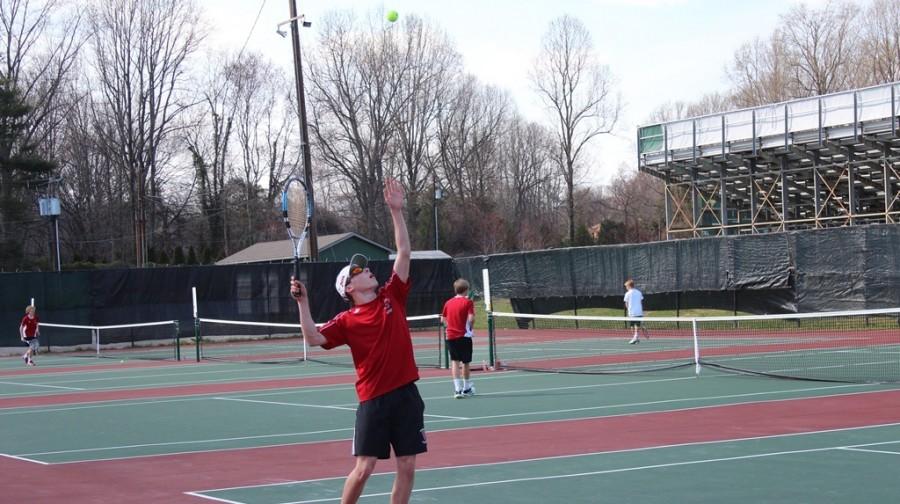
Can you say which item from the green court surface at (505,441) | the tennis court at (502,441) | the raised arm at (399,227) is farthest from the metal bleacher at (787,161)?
the raised arm at (399,227)

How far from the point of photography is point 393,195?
6.01 m

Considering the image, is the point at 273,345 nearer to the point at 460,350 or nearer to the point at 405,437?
the point at 460,350

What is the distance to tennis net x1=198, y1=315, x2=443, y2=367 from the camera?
25906 millimetres

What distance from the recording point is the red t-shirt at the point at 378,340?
595cm

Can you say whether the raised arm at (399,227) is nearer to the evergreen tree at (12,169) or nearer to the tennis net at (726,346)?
the tennis net at (726,346)

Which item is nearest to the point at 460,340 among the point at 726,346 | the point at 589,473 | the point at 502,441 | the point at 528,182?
the point at 502,441

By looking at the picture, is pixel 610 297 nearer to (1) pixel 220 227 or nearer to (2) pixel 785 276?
(2) pixel 785 276

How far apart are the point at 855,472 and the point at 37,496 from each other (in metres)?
6.46

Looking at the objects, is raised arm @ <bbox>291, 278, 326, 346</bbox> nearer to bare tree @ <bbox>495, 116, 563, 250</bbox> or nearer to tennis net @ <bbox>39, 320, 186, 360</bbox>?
tennis net @ <bbox>39, 320, 186, 360</bbox>

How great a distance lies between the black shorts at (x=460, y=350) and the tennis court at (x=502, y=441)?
0.61 meters

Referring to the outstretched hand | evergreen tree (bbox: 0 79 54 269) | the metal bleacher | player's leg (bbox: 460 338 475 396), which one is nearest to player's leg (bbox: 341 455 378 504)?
the outstretched hand

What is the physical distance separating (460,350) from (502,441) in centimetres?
458

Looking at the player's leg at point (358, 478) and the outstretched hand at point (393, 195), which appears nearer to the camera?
the player's leg at point (358, 478)

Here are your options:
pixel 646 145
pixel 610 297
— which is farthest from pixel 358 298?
pixel 646 145
